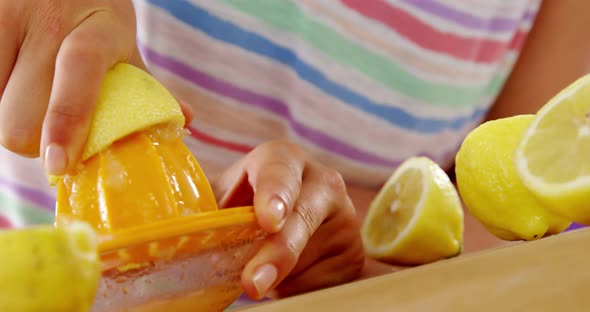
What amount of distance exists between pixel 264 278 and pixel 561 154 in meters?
0.18

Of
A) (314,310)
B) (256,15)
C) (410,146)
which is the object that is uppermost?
(314,310)

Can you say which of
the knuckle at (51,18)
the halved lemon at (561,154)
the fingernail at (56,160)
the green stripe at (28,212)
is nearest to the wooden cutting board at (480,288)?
the halved lemon at (561,154)

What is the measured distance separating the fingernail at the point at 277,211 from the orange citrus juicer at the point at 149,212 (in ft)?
0.05

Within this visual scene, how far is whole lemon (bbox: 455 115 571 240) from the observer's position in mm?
383

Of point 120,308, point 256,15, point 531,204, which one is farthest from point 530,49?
point 120,308

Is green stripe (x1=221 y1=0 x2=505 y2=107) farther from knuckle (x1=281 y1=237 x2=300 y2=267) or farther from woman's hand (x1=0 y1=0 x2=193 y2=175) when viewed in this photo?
knuckle (x1=281 y1=237 x2=300 y2=267)

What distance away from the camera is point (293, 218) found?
16.6 inches

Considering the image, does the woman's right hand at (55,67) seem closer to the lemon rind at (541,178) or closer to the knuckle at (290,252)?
the knuckle at (290,252)

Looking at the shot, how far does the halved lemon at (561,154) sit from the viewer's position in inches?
13.1

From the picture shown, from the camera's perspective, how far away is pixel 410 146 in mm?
911

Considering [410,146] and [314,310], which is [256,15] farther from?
[314,310]

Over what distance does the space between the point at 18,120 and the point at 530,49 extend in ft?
2.63

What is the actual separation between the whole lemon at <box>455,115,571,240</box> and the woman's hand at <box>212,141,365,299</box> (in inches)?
4.6

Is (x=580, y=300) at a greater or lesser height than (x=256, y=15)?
greater
